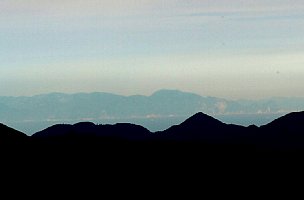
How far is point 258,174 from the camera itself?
374 feet

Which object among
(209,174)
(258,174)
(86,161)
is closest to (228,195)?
(209,174)

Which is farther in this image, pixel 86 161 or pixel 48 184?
pixel 86 161

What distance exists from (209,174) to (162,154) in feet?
45.1

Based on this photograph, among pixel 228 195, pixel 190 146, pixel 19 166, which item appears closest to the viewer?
pixel 19 166

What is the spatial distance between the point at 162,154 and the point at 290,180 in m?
25.6

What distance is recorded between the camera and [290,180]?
370ft

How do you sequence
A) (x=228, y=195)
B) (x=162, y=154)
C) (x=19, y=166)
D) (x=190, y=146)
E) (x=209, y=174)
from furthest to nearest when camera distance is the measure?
(x=190, y=146)
(x=162, y=154)
(x=209, y=174)
(x=228, y=195)
(x=19, y=166)

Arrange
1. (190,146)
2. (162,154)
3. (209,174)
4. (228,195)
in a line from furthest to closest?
1. (190,146)
2. (162,154)
3. (209,174)
4. (228,195)

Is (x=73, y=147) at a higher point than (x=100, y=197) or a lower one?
higher

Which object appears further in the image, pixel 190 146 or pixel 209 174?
pixel 190 146

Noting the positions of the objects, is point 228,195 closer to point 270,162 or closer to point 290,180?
point 290,180

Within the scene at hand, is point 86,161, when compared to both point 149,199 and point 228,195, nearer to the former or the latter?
point 149,199

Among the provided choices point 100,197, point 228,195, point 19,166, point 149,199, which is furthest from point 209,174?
point 19,166

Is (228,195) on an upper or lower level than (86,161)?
lower
